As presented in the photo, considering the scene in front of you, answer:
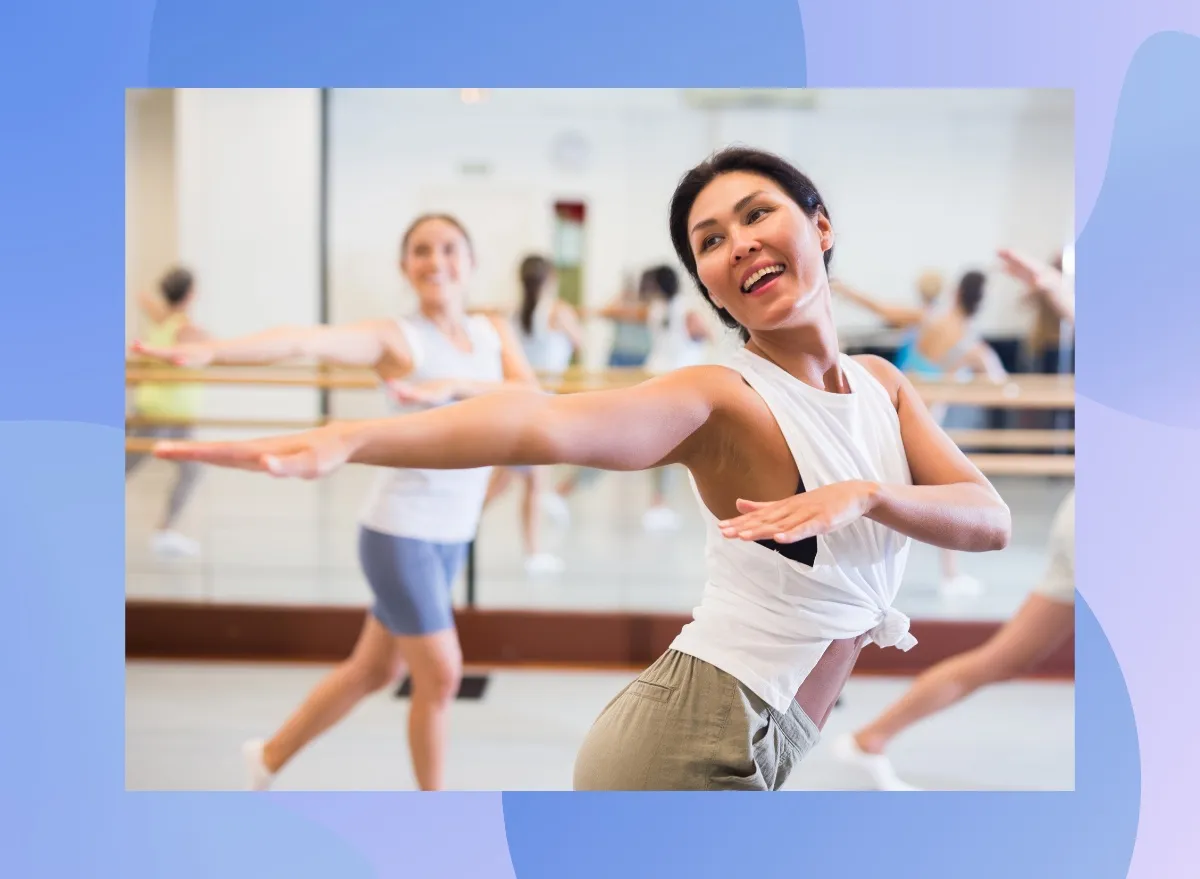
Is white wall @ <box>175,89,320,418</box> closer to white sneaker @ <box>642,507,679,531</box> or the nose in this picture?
white sneaker @ <box>642,507,679,531</box>

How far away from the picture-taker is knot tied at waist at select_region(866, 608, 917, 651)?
5.30 feet

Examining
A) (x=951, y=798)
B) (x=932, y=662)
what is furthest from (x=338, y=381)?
(x=951, y=798)

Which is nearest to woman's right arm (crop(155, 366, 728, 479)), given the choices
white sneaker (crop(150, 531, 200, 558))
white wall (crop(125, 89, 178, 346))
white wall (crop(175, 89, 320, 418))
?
white sneaker (crop(150, 531, 200, 558))

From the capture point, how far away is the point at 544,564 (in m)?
4.43

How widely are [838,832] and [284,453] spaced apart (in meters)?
1.18

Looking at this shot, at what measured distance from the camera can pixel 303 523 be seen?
15.0ft

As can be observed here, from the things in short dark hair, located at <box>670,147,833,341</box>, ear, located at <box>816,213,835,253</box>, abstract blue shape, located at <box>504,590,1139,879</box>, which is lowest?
abstract blue shape, located at <box>504,590,1139,879</box>

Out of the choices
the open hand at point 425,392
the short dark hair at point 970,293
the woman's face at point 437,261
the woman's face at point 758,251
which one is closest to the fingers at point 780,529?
the woman's face at point 758,251

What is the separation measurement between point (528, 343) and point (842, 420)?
3.74m
